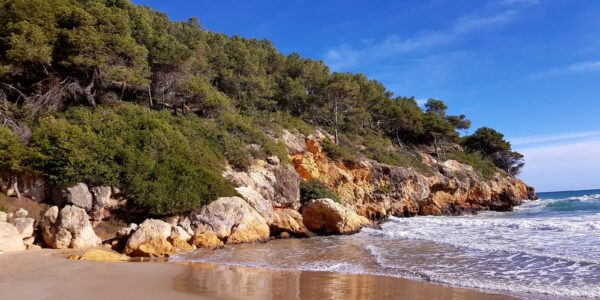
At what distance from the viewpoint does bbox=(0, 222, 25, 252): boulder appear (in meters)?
11.6

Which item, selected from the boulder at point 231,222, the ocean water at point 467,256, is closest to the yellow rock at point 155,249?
the ocean water at point 467,256

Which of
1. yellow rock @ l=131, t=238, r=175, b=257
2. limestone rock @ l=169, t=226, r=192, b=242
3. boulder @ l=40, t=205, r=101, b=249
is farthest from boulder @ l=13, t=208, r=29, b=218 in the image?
limestone rock @ l=169, t=226, r=192, b=242

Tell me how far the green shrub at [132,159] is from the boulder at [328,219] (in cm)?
502

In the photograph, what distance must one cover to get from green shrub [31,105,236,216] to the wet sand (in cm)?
474

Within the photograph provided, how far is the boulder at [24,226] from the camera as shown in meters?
12.8

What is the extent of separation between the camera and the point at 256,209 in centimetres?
1844

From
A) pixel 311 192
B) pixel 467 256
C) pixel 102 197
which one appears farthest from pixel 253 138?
pixel 467 256

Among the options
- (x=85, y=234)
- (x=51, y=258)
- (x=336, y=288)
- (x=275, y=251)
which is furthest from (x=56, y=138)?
(x=336, y=288)

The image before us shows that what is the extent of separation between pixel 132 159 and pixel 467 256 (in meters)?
13.3

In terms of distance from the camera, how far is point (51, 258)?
11.2 m

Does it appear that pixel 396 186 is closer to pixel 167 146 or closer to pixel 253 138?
pixel 253 138

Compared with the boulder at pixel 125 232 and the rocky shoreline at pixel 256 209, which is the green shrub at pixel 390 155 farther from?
the boulder at pixel 125 232

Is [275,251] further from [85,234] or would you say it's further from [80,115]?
[80,115]

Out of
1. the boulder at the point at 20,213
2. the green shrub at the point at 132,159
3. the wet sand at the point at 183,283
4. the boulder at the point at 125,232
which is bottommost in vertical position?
the wet sand at the point at 183,283
